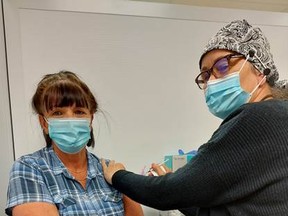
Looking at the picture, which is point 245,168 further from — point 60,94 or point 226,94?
point 60,94

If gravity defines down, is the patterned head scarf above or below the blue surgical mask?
above

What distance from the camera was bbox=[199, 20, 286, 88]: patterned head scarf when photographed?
1.06 metres

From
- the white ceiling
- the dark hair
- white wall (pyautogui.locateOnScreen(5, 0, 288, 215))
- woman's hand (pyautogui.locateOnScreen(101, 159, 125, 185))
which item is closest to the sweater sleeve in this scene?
woman's hand (pyautogui.locateOnScreen(101, 159, 125, 185))

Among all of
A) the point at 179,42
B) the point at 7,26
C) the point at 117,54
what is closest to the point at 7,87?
the point at 7,26

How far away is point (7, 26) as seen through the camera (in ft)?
4.86

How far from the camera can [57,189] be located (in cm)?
111

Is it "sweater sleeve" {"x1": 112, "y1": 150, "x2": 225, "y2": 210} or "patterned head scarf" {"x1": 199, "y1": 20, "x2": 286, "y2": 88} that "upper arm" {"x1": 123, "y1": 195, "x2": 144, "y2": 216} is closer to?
"sweater sleeve" {"x1": 112, "y1": 150, "x2": 225, "y2": 210}

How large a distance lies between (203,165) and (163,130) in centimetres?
88

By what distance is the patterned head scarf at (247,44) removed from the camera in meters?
1.06

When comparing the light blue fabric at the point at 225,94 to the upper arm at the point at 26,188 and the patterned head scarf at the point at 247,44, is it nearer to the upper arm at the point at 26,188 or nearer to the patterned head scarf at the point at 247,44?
the patterned head scarf at the point at 247,44

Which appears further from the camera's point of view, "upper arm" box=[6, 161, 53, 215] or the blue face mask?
the blue face mask

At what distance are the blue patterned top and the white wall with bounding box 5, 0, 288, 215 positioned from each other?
436 millimetres

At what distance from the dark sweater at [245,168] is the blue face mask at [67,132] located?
0.45m

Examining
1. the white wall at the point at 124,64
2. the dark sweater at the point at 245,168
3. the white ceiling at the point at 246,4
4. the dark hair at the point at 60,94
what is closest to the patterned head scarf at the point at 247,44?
the dark sweater at the point at 245,168
